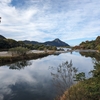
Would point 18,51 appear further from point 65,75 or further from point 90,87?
point 90,87

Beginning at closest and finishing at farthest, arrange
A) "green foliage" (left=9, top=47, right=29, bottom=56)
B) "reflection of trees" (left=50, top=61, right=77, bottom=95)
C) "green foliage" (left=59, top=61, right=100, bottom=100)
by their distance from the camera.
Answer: "green foliage" (left=59, top=61, right=100, bottom=100) → "reflection of trees" (left=50, top=61, right=77, bottom=95) → "green foliage" (left=9, top=47, right=29, bottom=56)

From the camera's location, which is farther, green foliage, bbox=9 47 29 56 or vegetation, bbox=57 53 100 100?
green foliage, bbox=9 47 29 56

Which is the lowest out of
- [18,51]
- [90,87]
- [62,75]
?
[90,87]

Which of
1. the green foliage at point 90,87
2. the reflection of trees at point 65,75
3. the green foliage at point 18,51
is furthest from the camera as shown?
the green foliage at point 18,51

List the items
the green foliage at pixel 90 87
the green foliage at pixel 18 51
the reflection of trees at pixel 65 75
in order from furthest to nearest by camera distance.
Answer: the green foliage at pixel 18 51, the reflection of trees at pixel 65 75, the green foliage at pixel 90 87

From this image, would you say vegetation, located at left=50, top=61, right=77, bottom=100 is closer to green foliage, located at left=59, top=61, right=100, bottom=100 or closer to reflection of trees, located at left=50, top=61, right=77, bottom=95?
reflection of trees, located at left=50, top=61, right=77, bottom=95

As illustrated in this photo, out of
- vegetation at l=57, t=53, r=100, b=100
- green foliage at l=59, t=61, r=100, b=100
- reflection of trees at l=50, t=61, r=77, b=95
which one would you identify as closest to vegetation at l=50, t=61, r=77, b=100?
reflection of trees at l=50, t=61, r=77, b=95

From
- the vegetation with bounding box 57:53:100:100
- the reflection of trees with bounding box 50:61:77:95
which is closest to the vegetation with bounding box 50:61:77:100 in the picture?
the reflection of trees with bounding box 50:61:77:95

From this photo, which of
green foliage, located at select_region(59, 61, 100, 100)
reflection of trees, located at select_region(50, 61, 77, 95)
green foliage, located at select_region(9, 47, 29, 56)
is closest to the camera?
green foliage, located at select_region(59, 61, 100, 100)

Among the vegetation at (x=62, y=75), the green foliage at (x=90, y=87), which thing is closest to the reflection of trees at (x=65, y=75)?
the vegetation at (x=62, y=75)

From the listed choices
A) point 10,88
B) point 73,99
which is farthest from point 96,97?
point 10,88

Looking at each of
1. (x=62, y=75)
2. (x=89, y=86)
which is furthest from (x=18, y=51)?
(x=89, y=86)

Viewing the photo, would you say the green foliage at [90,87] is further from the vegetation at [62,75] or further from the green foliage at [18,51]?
the green foliage at [18,51]

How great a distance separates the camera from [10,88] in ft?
52.7
